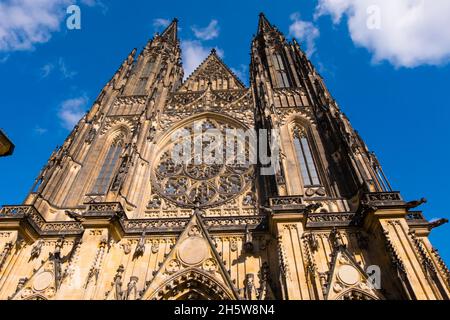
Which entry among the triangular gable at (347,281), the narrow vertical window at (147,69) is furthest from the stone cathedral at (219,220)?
the narrow vertical window at (147,69)

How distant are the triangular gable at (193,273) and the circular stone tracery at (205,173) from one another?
77.1 inches

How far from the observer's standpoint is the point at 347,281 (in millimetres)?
9352

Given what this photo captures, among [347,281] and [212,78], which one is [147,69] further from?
[347,281]

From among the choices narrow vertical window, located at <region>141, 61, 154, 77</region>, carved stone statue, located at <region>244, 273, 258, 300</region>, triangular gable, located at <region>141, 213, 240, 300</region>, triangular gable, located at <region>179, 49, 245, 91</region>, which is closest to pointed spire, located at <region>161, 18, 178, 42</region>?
narrow vertical window, located at <region>141, 61, 154, 77</region>

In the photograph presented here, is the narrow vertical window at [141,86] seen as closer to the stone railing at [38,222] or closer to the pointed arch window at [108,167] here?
the pointed arch window at [108,167]

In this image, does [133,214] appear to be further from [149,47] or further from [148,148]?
[149,47]

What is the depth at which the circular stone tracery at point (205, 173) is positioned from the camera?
13.5m

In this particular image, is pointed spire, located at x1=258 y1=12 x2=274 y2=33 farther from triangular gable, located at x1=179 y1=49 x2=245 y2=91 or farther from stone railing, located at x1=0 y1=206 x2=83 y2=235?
stone railing, located at x1=0 y1=206 x2=83 y2=235

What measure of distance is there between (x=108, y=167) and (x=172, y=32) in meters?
19.7

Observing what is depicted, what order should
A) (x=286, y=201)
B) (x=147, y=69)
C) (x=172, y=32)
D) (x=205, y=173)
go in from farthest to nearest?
1. (x=172, y=32)
2. (x=147, y=69)
3. (x=205, y=173)
4. (x=286, y=201)

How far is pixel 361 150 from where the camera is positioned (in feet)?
42.6

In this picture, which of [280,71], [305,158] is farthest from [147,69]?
[305,158]

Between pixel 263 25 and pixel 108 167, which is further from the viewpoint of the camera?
pixel 263 25
